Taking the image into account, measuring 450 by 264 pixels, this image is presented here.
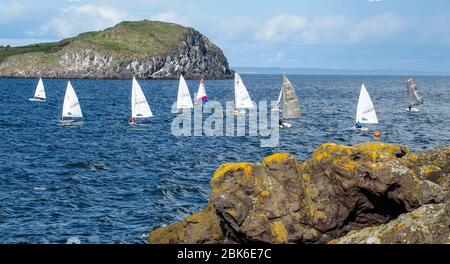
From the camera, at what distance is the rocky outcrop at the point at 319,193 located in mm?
18422

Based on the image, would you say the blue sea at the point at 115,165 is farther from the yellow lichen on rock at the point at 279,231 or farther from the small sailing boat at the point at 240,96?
the small sailing boat at the point at 240,96

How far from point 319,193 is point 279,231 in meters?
2.31

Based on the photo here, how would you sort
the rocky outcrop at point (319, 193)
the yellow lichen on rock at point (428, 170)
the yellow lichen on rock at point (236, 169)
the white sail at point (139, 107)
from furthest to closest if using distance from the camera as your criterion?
the white sail at point (139, 107) < the yellow lichen on rock at point (236, 169) < the yellow lichen on rock at point (428, 170) < the rocky outcrop at point (319, 193)

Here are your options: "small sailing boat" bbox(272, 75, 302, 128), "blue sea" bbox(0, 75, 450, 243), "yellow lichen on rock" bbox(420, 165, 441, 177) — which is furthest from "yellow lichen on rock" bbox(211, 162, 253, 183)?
"small sailing boat" bbox(272, 75, 302, 128)

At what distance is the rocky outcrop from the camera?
18.4 metres

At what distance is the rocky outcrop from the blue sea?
7005 millimetres

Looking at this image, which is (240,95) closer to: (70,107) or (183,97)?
(183,97)

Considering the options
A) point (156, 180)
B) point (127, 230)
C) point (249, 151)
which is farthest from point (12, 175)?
point (249, 151)

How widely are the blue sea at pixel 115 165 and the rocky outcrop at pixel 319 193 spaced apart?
700 centimetres

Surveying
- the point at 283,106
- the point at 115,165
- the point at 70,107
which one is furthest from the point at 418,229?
the point at 70,107

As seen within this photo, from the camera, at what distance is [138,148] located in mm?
51438

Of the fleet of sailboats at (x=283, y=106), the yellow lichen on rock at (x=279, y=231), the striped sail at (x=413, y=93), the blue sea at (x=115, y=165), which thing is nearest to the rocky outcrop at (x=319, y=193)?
the yellow lichen on rock at (x=279, y=231)

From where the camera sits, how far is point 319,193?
1972cm

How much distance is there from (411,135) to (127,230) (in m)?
46.9
